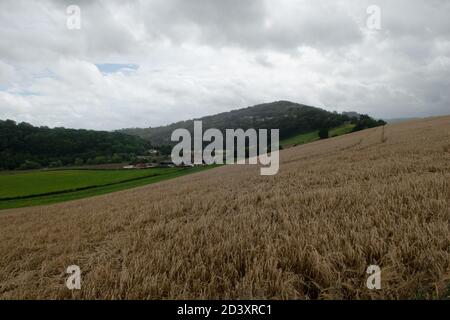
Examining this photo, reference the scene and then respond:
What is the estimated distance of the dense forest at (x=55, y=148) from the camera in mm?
111062

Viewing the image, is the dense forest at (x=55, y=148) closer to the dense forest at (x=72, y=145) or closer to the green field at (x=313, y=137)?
the dense forest at (x=72, y=145)

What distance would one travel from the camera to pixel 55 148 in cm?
12756

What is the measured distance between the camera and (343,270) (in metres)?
2.67

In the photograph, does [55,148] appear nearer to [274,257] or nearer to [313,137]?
[313,137]

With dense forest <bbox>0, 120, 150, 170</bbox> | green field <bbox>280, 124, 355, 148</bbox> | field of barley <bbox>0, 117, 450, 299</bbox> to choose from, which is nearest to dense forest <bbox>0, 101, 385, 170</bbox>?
dense forest <bbox>0, 120, 150, 170</bbox>

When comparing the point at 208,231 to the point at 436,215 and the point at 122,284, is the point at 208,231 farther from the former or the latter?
A: the point at 436,215

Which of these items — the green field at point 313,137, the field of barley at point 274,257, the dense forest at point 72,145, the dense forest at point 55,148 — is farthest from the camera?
the dense forest at point 55,148

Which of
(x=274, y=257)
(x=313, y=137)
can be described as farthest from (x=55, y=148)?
(x=274, y=257)

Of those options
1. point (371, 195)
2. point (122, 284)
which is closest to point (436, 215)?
point (371, 195)

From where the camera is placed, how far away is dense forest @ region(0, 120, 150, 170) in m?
111

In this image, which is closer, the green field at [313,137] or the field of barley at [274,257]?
the field of barley at [274,257]

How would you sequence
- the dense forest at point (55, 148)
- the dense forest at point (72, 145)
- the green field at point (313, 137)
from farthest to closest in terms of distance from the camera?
the dense forest at point (55, 148) → the dense forest at point (72, 145) → the green field at point (313, 137)

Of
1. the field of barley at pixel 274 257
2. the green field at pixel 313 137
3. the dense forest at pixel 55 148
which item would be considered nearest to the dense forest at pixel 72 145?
the dense forest at pixel 55 148
